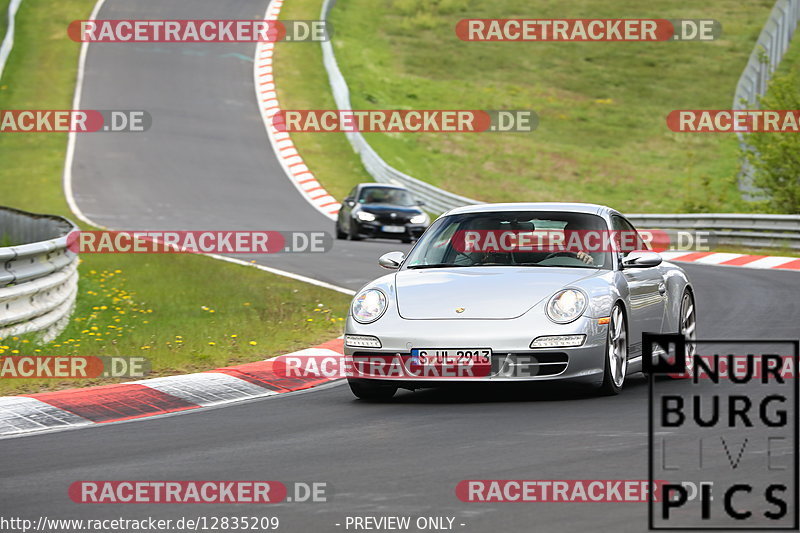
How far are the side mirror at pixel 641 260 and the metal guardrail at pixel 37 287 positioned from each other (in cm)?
520

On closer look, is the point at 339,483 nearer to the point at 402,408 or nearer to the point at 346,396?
the point at 402,408

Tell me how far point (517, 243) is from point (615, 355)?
121 centimetres

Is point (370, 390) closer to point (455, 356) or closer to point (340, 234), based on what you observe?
point (455, 356)

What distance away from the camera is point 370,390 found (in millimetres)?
9656

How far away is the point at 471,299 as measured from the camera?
9.38 metres

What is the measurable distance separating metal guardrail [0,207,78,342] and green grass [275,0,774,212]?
1969cm

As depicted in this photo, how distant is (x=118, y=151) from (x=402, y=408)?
31181mm

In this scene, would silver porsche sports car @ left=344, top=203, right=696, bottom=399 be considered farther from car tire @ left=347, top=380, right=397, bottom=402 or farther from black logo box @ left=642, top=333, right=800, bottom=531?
black logo box @ left=642, top=333, right=800, bottom=531
